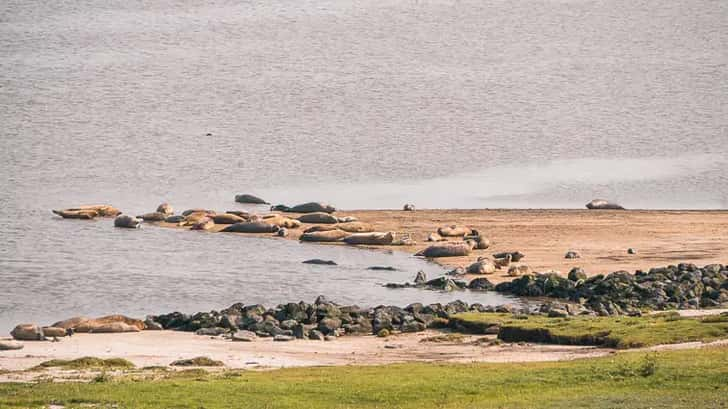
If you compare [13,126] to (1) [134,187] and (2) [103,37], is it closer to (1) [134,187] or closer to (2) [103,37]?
(1) [134,187]

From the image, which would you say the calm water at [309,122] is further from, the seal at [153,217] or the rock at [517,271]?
the rock at [517,271]

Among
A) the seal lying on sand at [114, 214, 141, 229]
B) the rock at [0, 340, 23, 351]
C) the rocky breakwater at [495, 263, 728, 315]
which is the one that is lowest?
the rock at [0, 340, 23, 351]

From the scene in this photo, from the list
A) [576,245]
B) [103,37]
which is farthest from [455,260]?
[103,37]

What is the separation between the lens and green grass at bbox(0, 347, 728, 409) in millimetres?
23578

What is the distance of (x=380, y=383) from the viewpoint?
25.3 metres

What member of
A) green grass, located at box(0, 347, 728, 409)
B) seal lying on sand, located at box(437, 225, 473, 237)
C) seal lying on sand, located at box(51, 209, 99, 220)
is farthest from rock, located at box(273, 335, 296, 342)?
seal lying on sand, located at box(51, 209, 99, 220)

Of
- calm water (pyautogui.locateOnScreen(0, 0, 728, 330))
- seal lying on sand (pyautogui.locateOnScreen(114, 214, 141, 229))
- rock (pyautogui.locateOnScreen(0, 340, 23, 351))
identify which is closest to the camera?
rock (pyautogui.locateOnScreen(0, 340, 23, 351))

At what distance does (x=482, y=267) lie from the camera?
1758 inches

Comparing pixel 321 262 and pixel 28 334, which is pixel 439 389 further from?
pixel 321 262

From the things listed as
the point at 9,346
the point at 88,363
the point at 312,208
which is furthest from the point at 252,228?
the point at 88,363

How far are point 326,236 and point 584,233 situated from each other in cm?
885

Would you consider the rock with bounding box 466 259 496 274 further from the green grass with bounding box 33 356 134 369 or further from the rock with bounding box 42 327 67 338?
the green grass with bounding box 33 356 134 369

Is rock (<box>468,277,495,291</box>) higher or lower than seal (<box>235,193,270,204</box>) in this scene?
lower

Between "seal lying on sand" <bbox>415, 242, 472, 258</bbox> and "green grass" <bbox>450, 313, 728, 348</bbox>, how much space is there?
44.6 ft
